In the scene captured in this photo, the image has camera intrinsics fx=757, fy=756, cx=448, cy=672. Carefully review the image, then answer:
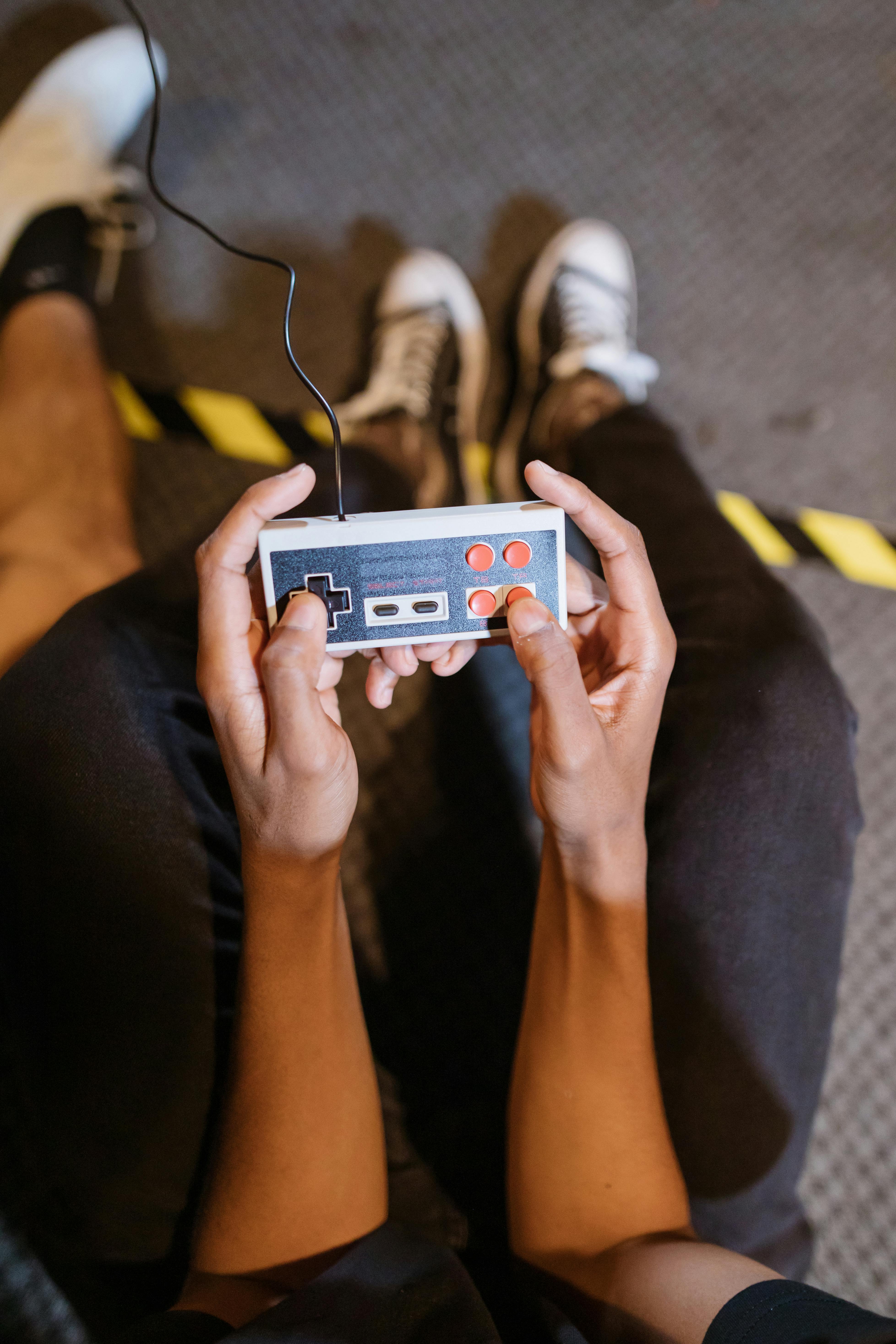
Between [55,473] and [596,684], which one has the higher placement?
[55,473]

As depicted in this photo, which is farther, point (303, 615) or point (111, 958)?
point (111, 958)

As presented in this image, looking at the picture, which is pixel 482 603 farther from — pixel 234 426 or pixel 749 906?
pixel 234 426

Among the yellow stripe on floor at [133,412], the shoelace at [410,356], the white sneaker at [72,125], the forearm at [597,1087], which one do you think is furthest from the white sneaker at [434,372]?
the forearm at [597,1087]

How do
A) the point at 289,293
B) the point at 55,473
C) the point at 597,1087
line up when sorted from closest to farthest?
the point at 597,1087
the point at 289,293
the point at 55,473

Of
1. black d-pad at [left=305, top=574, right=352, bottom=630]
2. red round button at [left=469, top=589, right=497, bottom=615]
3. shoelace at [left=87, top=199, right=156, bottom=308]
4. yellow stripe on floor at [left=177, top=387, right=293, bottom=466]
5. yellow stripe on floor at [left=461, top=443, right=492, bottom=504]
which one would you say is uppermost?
shoelace at [left=87, top=199, right=156, bottom=308]

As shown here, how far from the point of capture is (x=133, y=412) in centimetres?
113

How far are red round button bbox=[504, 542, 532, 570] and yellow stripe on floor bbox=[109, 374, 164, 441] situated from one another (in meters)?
0.79

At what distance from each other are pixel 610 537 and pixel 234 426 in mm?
788

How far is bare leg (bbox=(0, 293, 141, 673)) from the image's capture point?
2.61 feet

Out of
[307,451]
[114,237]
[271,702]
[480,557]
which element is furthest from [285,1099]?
[114,237]

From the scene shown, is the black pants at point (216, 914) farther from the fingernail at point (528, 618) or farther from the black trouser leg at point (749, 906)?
the fingernail at point (528, 618)

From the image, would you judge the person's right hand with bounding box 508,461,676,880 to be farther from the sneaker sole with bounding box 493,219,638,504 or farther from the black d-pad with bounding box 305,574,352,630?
the sneaker sole with bounding box 493,219,638,504

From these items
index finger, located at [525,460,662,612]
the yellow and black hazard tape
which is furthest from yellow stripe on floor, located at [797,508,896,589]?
index finger, located at [525,460,662,612]

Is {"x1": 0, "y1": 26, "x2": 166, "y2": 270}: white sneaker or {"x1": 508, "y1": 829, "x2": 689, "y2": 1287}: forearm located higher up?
{"x1": 0, "y1": 26, "x2": 166, "y2": 270}: white sneaker
